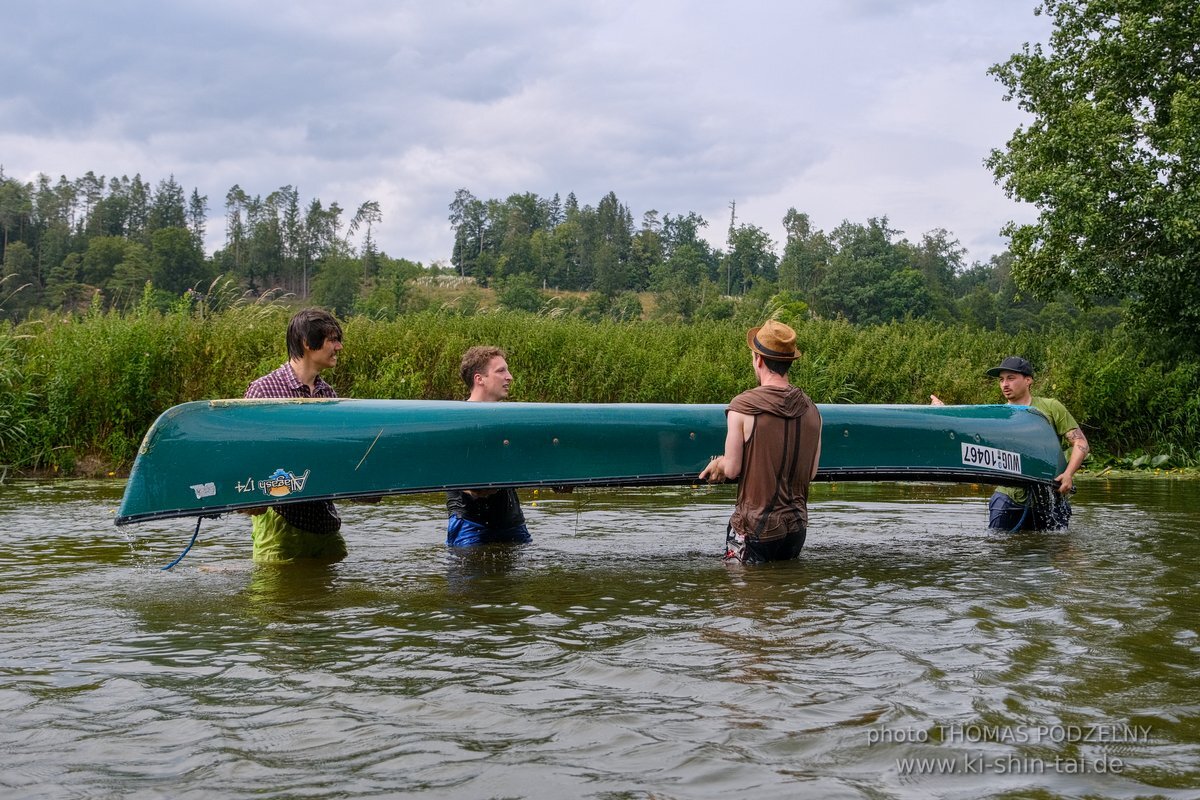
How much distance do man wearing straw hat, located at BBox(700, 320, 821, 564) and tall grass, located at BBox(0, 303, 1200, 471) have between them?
8.03 metres

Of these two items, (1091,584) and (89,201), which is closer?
(1091,584)

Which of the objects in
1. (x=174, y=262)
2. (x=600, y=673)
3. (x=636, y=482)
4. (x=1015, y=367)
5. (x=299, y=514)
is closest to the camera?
(x=600, y=673)

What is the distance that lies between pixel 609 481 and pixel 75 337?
26.9ft

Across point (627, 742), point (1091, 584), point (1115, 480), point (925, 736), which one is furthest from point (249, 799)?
point (1115, 480)

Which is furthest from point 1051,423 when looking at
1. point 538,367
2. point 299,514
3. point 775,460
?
point 538,367

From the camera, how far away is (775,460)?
538cm

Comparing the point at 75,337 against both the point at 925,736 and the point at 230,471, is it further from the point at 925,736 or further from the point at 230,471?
the point at 925,736

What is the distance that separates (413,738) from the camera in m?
3.00

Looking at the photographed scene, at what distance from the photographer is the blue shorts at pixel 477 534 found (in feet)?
21.1

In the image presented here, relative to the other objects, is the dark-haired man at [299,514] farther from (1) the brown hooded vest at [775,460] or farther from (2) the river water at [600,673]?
(1) the brown hooded vest at [775,460]

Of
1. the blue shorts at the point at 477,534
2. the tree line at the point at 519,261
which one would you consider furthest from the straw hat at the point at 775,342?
the tree line at the point at 519,261

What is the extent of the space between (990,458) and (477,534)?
3495 mm

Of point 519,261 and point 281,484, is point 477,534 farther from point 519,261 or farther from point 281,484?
point 519,261

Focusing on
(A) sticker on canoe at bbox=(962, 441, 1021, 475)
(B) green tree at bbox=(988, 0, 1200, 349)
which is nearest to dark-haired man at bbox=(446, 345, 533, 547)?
(A) sticker on canoe at bbox=(962, 441, 1021, 475)
